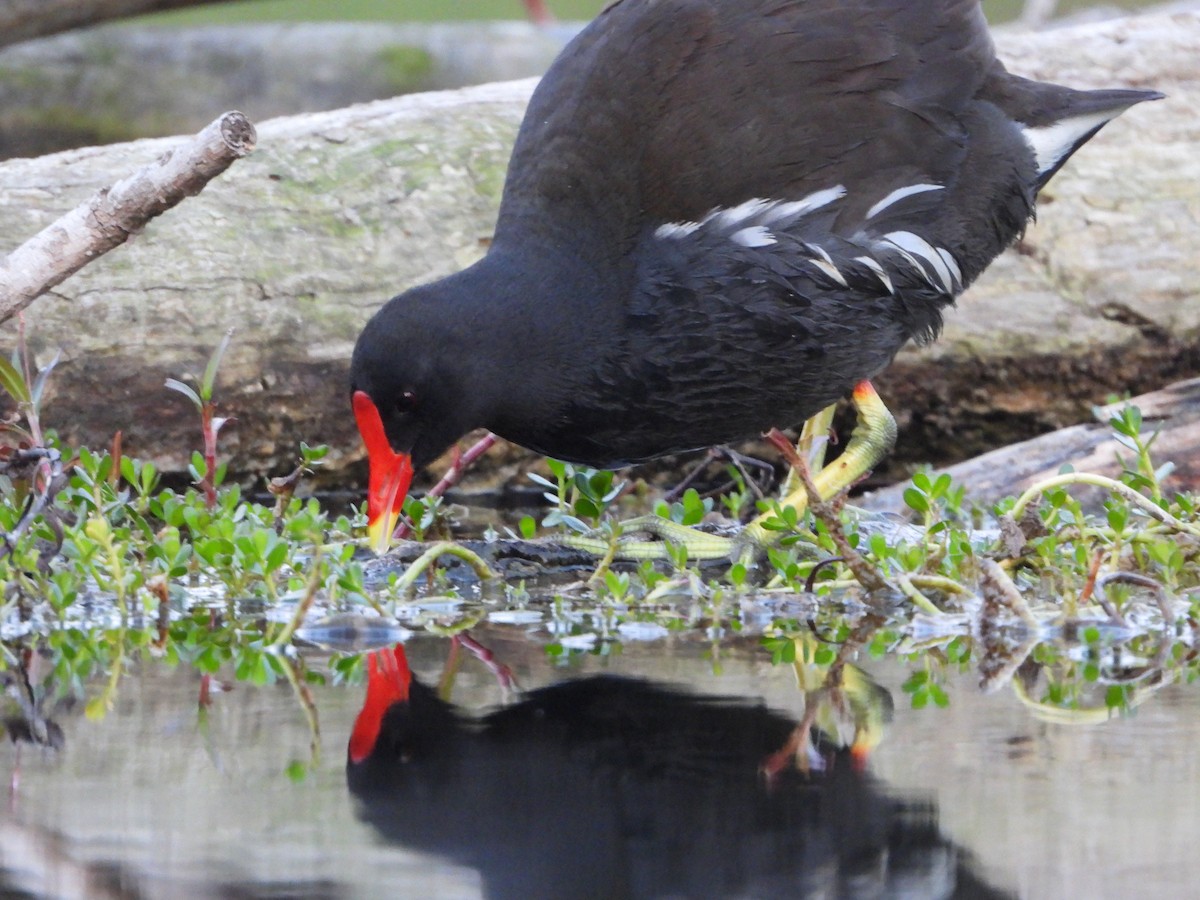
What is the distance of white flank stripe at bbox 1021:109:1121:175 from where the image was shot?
3859 millimetres

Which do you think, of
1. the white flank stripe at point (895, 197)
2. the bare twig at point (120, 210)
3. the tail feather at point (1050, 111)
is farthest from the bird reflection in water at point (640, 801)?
the tail feather at point (1050, 111)

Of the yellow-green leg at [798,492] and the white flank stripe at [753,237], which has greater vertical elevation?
the white flank stripe at [753,237]

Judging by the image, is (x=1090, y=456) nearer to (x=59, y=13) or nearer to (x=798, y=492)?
(x=798, y=492)

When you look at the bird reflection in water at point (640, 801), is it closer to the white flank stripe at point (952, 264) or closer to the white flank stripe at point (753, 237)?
the white flank stripe at point (753, 237)

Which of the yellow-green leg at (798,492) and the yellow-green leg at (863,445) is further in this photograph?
the yellow-green leg at (863,445)

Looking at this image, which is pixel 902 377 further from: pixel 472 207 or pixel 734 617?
pixel 734 617

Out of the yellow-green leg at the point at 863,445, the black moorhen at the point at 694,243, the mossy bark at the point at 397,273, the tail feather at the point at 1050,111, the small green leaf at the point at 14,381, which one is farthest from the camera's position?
the mossy bark at the point at 397,273

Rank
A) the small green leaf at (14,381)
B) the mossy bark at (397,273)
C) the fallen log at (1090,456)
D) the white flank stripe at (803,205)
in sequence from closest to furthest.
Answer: the small green leaf at (14,381) → the white flank stripe at (803,205) → the fallen log at (1090,456) → the mossy bark at (397,273)

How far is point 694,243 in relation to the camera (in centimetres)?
323

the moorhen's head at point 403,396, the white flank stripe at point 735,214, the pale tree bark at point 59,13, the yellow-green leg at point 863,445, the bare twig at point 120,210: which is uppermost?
the bare twig at point 120,210

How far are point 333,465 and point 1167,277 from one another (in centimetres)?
242

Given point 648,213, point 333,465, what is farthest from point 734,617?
point 333,465

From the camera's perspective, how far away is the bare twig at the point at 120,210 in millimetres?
2904

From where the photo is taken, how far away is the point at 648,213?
3279 millimetres
